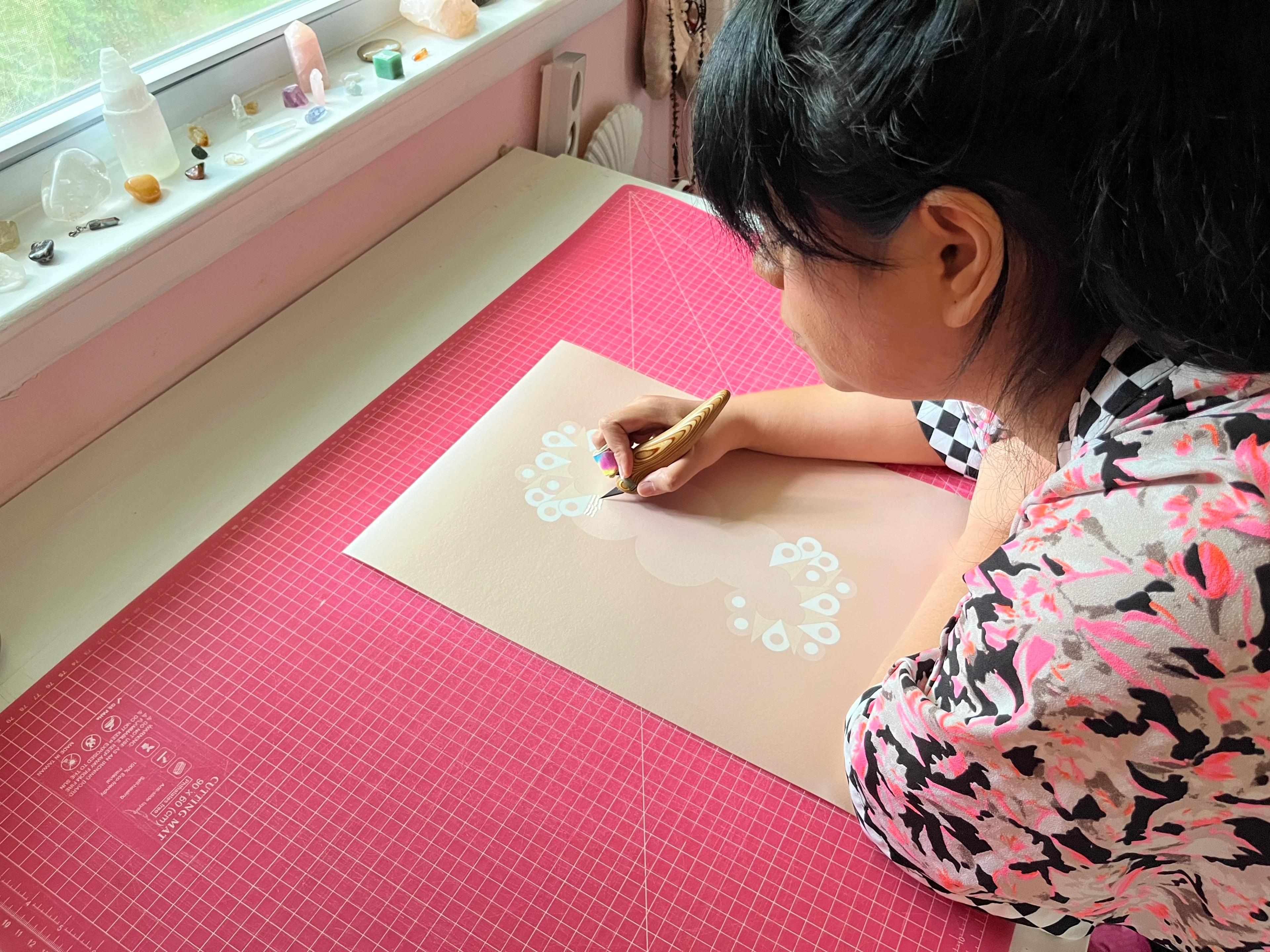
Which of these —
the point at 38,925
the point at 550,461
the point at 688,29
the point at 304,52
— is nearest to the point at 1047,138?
the point at 550,461

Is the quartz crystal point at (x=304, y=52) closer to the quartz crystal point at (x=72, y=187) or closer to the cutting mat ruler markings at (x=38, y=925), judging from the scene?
the quartz crystal point at (x=72, y=187)

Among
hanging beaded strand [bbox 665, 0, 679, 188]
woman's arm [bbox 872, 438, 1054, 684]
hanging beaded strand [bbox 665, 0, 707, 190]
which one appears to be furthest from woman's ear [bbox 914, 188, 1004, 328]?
hanging beaded strand [bbox 665, 0, 679, 188]

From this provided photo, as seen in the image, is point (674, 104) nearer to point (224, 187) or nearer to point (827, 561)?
point (224, 187)

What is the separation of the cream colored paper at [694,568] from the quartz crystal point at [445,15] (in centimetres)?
44

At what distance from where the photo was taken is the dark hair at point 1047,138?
13.3 inches

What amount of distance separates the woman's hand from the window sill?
1.15ft

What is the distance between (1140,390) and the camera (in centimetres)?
46

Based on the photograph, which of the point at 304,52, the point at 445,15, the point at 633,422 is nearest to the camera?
the point at 633,422

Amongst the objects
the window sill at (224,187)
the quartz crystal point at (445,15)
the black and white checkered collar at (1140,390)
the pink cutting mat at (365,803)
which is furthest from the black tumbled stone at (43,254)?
the black and white checkered collar at (1140,390)

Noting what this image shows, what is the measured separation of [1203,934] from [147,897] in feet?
2.06

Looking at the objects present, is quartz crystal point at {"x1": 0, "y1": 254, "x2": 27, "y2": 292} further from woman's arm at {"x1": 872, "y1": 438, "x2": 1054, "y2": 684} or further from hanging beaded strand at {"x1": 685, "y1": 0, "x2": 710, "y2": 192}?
hanging beaded strand at {"x1": 685, "y1": 0, "x2": 710, "y2": 192}

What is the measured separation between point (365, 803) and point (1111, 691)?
16.2 inches

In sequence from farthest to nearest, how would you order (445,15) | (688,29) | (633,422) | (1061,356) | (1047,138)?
(688,29) → (445,15) → (633,422) → (1061,356) → (1047,138)

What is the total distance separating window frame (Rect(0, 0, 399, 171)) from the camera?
0.71m
